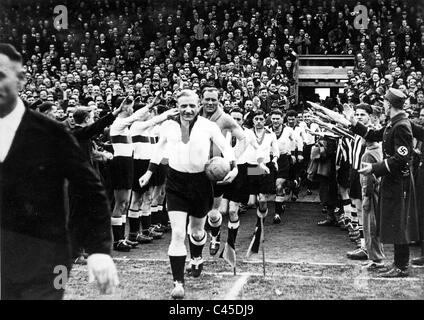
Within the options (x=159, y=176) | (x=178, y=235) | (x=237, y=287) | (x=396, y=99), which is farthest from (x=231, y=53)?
(x=178, y=235)

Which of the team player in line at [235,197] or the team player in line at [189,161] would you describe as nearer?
the team player in line at [189,161]

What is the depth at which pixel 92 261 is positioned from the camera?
9.23 ft

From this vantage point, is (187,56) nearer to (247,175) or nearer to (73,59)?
(73,59)

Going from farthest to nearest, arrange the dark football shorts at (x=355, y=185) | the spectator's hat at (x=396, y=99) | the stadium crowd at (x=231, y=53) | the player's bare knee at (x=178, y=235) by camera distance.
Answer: the stadium crowd at (x=231, y=53) < the dark football shorts at (x=355, y=185) < the spectator's hat at (x=396, y=99) < the player's bare knee at (x=178, y=235)

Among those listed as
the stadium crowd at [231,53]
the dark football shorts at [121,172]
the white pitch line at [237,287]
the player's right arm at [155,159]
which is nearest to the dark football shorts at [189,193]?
the player's right arm at [155,159]

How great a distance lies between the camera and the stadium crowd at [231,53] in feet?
39.1

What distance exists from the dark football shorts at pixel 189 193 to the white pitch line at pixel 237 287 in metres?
0.82

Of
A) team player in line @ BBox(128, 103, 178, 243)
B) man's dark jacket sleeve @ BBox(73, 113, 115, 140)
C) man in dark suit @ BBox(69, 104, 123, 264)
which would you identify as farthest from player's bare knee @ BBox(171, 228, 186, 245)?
team player in line @ BBox(128, 103, 178, 243)

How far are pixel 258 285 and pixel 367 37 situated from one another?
339 inches

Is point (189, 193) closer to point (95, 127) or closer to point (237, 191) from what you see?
point (95, 127)

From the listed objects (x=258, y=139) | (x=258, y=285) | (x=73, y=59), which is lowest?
(x=258, y=285)

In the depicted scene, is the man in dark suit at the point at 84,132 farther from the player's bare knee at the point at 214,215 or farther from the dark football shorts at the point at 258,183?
the dark football shorts at the point at 258,183

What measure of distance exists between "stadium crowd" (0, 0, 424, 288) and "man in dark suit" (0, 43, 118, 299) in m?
7.76

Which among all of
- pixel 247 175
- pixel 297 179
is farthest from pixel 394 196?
pixel 297 179
